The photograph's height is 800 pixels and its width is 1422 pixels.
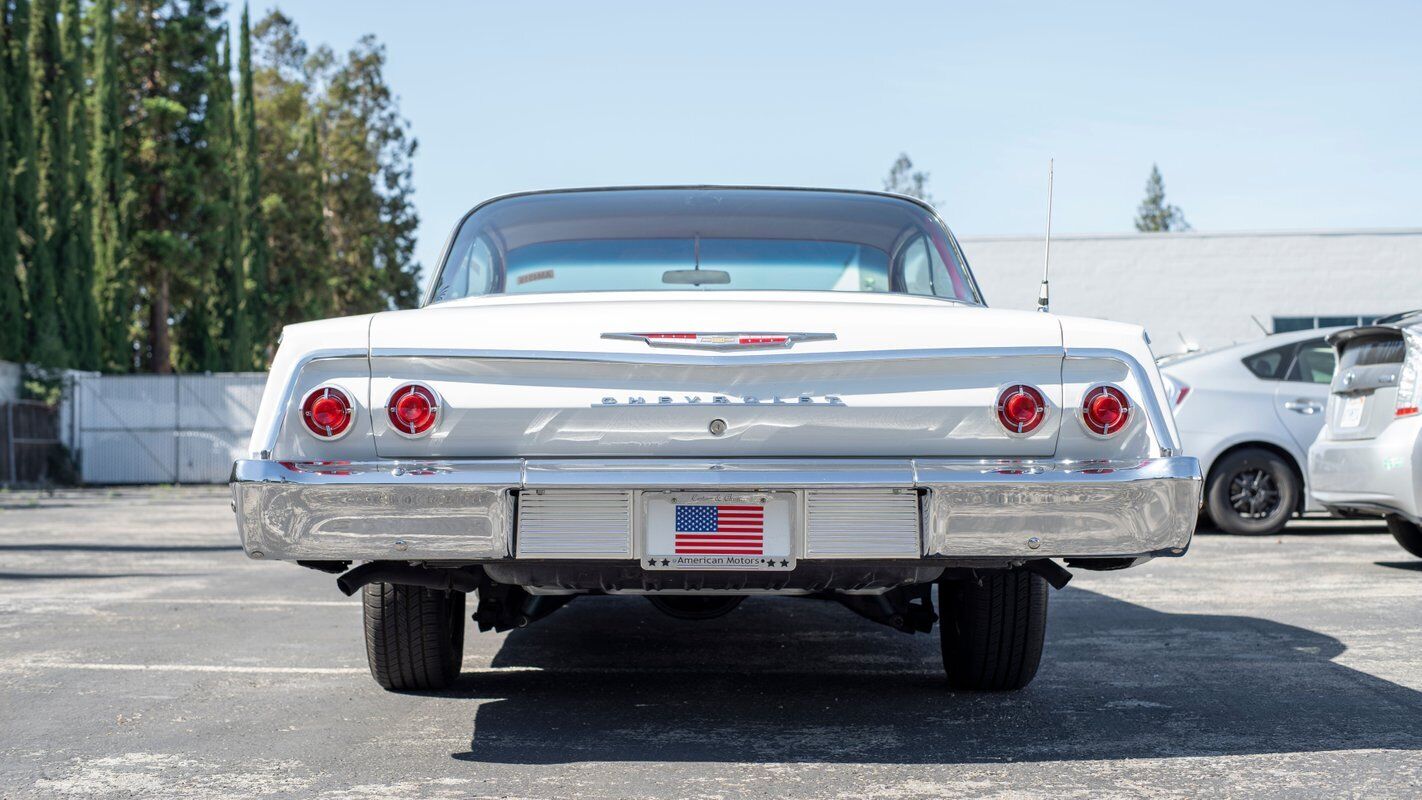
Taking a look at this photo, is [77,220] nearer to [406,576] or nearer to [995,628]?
[406,576]

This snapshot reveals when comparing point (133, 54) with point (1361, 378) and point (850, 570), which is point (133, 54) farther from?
point (850, 570)

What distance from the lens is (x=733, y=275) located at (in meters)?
4.99

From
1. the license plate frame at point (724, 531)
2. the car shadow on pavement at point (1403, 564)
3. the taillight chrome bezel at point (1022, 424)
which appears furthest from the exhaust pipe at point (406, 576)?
the car shadow on pavement at point (1403, 564)

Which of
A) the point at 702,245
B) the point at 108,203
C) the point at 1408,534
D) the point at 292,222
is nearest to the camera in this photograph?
the point at 702,245

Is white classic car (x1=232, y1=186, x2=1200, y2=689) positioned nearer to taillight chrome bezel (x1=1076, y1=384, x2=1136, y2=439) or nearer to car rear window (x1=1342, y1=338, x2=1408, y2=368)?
taillight chrome bezel (x1=1076, y1=384, x2=1136, y2=439)

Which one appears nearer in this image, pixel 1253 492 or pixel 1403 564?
pixel 1403 564

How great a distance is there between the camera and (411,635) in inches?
183

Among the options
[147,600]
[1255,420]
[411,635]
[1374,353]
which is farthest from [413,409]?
[1255,420]

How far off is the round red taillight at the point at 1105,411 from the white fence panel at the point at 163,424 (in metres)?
27.8

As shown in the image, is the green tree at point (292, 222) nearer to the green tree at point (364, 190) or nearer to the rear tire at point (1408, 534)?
the green tree at point (364, 190)

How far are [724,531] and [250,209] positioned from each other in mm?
38951

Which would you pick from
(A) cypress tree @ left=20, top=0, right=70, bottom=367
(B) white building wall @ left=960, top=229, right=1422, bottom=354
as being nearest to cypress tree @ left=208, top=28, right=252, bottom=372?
(A) cypress tree @ left=20, top=0, right=70, bottom=367

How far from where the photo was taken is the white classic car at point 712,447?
368 centimetres

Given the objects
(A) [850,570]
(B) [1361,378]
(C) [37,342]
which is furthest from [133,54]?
(A) [850,570]
